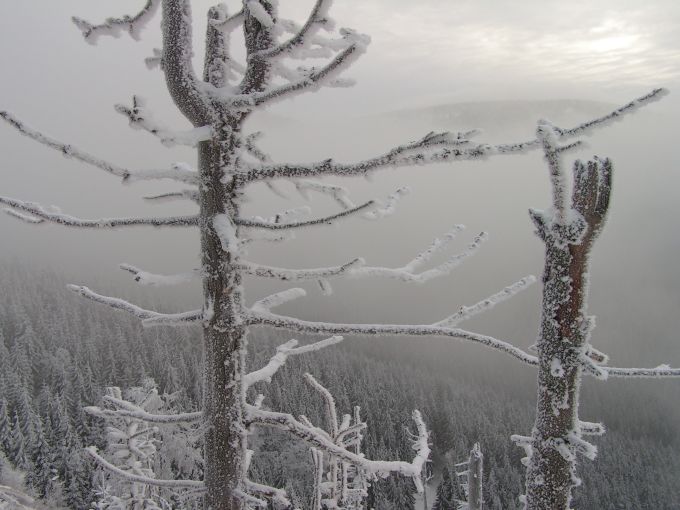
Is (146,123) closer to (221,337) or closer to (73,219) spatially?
(73,219)

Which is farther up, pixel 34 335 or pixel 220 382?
pixel 220 382

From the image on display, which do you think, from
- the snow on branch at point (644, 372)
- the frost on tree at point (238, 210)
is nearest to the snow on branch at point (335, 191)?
the frost on tree at point (238, 210)

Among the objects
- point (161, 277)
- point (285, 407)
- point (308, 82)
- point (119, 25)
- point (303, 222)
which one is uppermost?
point (119, 25)

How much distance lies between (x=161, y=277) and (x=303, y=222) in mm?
929

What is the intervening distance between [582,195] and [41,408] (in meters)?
66.4

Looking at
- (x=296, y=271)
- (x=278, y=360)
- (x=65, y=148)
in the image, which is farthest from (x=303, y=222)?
(x=278, y=360)

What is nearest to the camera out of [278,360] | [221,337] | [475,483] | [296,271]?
[296,271]

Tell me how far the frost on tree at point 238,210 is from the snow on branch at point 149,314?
0.01 metres

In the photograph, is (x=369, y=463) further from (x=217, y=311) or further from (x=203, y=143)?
(x=203, y=143)

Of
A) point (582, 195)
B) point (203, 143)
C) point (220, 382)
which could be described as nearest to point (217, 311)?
point (220, 382)

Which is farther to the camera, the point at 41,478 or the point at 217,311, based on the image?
the point at 41,478

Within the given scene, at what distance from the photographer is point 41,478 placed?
39.2m

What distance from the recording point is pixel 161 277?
2607 mm

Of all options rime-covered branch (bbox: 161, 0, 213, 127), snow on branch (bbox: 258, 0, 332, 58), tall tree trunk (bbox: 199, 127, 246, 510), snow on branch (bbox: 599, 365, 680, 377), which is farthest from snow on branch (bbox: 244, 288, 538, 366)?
snow on branch (bbox: 258, 0, 332, 58)
